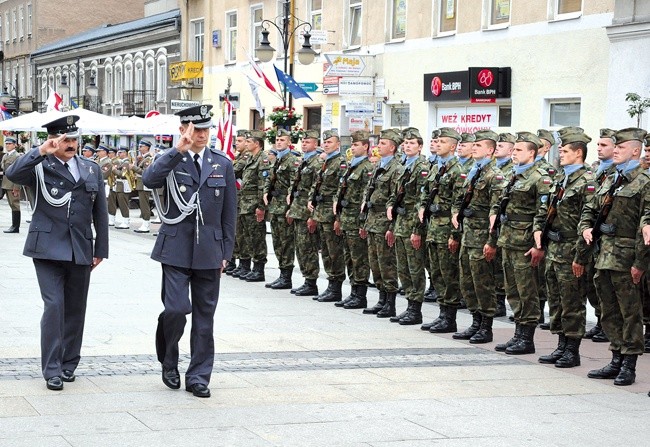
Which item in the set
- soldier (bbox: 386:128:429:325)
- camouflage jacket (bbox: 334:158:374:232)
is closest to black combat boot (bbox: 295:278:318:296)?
camouflage jacket (bbox: 334:158:374:232)

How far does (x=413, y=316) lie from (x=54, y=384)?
494cm

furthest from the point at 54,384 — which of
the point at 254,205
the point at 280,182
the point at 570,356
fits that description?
the point at 254,205

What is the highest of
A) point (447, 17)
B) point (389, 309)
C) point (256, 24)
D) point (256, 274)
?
point (256, 24)

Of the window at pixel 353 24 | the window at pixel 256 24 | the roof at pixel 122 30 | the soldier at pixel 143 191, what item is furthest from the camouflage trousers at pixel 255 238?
the roof at pixel 122 30

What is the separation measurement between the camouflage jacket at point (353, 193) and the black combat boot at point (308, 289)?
128 centimetres

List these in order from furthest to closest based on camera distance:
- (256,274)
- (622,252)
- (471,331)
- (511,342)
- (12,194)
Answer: (12,194) → (256,274) → (471,331) → (511,342) → (622,252)

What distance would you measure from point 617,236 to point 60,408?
4398 mm

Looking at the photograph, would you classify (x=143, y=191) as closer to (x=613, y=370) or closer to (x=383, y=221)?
(x=383, y=221)

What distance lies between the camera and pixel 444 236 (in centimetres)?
1188

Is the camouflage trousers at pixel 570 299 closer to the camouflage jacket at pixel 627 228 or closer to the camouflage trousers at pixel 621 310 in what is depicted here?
the camouflage trousers at pixel 621 310

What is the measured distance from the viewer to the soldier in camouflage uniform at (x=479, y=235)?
11188 mm

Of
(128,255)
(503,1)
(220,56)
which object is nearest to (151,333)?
(128,255)

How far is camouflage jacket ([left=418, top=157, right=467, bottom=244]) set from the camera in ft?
38.9

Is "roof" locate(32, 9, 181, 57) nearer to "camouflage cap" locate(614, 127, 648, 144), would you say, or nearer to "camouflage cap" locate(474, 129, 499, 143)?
"camouflage cap" locate(474, 129, 499, 143)
